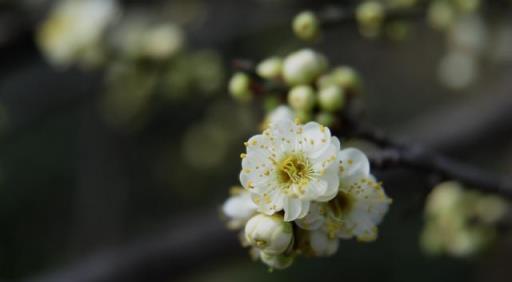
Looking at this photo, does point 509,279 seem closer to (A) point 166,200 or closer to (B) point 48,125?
(A) point 166,200

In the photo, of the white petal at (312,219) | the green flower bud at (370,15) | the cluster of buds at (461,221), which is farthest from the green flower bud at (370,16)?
the white petal at (312,219)

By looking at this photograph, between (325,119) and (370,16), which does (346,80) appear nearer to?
(325,119)

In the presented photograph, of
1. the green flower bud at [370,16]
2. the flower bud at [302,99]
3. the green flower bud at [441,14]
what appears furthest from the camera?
the green flower bud at [441,14]

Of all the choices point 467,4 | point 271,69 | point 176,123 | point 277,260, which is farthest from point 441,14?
Result: point 176,123

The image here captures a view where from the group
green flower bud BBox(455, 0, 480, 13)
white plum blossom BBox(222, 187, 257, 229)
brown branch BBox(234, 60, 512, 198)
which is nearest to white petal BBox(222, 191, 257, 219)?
white plum blossom BBox(222, 187, 257, 229)

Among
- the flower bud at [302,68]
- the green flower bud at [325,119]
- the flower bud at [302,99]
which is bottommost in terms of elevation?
the green flower bud at [325,119]

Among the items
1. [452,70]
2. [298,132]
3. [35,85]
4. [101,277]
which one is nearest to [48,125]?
[35,85]

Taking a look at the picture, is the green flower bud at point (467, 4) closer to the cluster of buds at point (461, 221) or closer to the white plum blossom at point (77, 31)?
the cluster of buds at point (461, 221)

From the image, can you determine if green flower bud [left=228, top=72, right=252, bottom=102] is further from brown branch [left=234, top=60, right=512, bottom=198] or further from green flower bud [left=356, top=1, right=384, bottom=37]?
green flower bud [left=356, top=1, right=384, bottom=37]
